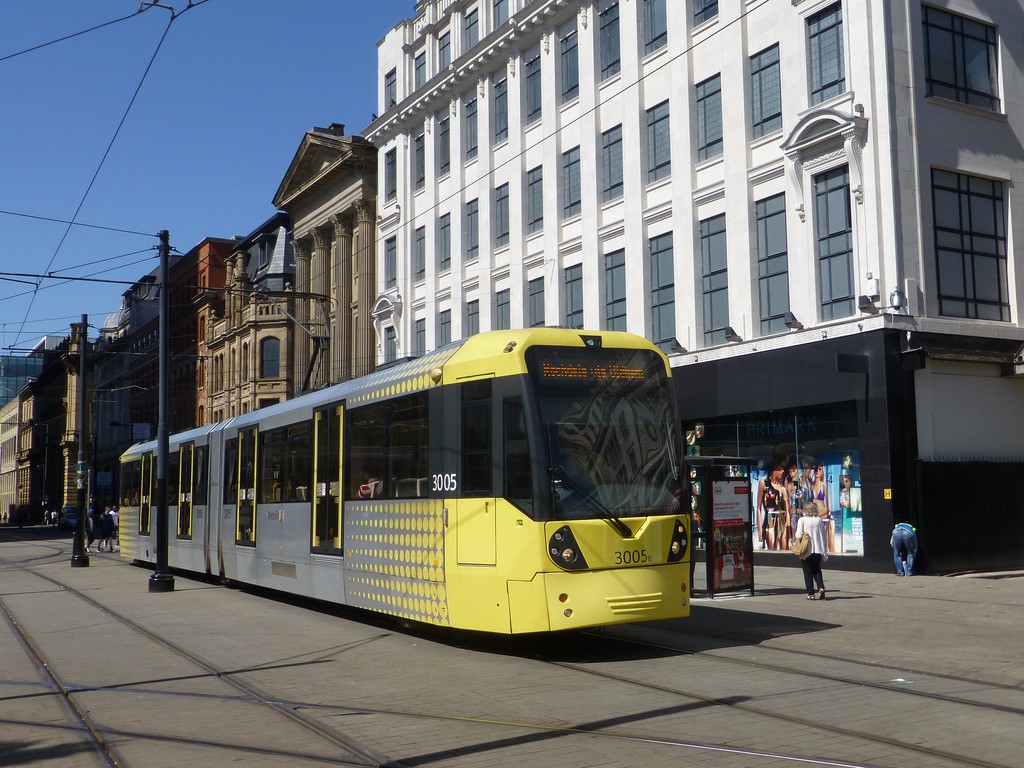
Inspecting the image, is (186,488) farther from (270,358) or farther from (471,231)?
(270,358)

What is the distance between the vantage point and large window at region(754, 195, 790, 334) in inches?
987

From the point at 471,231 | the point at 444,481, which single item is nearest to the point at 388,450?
the point at 444,481

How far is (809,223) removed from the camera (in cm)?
2408

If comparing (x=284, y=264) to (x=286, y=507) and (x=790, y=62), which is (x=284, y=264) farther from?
(x=286, y=507)

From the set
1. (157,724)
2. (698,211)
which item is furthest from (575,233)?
(157,724)

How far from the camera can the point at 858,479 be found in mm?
22938

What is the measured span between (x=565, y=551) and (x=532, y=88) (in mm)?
25611

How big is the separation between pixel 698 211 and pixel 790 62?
14.0 ft

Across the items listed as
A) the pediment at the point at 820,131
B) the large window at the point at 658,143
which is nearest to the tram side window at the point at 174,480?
the large window at the point at 658,143

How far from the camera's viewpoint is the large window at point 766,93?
2538 cm

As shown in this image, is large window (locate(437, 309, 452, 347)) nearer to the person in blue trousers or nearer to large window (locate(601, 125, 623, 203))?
large window (locate(601, 125, 623, 203))

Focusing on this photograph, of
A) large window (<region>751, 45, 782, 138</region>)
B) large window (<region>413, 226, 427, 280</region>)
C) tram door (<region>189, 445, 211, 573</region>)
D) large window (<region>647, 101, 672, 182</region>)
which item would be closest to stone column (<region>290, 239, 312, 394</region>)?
large window (<region>413, 226, 427, 280</region>)

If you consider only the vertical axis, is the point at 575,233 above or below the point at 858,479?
above

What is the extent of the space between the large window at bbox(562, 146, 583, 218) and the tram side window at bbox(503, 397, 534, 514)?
69.3ft
